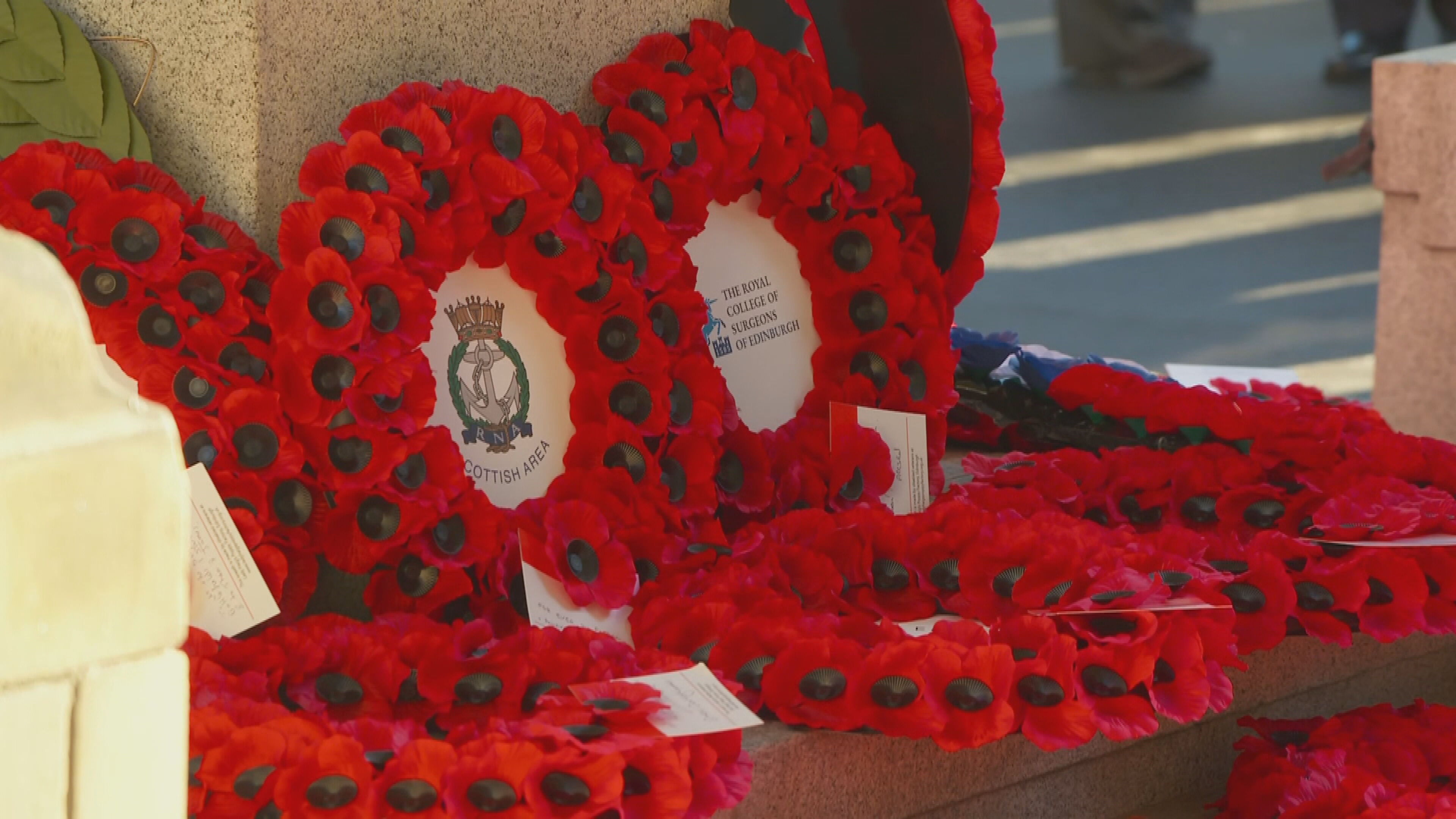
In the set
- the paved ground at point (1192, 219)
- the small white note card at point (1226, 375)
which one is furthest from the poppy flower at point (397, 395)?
the paved ground at point (1192, 219)

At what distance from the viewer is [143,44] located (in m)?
1.79

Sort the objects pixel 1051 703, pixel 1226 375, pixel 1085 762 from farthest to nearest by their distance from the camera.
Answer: pixel 1226 375 → pixel 1085 762 → pixel 1051 703

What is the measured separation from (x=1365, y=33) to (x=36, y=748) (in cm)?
852

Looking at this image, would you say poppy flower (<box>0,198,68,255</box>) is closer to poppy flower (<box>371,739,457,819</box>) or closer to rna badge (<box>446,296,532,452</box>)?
rna badge (<box>446,296,532,452</box>)

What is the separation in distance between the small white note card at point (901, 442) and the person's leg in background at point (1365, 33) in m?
6.54

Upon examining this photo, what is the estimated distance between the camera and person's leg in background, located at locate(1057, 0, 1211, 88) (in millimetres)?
8602

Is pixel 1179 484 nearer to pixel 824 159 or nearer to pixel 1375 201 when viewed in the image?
pixel 824 159

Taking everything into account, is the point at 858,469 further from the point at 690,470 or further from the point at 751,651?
the point at 751,651

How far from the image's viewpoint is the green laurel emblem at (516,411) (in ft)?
Answer: 5.94

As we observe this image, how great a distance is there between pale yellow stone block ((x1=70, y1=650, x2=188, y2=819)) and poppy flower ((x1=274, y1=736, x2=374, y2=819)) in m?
0.45

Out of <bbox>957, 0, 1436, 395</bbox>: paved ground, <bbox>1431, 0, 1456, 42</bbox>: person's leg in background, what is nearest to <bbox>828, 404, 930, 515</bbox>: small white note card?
<bbox>957, 0, 1436, 395</bbox>: paved ground

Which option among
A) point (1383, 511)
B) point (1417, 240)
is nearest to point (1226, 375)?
point (1417, 240)

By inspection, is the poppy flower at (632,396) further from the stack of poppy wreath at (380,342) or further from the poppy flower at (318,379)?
the poppy flower at (318,379)

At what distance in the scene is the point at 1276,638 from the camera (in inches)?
68.1
